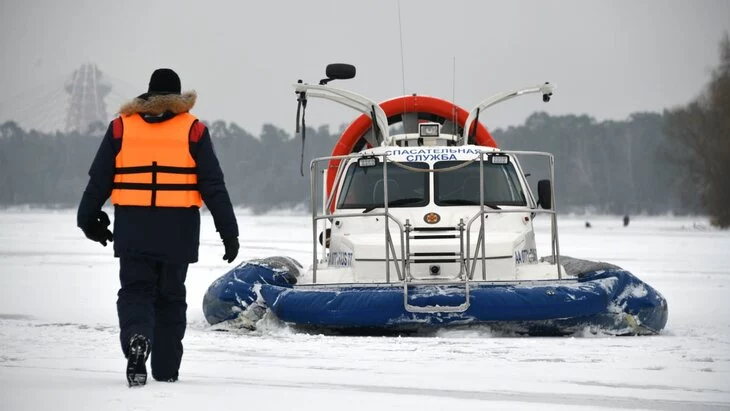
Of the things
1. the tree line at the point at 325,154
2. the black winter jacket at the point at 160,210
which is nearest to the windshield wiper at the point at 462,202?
the black winter jacket at the point at 160,210

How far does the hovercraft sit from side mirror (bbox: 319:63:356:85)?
7.3 inches

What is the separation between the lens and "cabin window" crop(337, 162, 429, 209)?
10078mm

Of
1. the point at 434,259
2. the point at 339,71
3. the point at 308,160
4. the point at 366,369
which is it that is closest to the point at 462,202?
the point at 434,259

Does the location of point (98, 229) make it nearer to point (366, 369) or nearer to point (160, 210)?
point (160, 210)

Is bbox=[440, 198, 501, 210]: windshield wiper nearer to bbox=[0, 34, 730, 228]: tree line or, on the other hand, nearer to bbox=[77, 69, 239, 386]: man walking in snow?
bbox=[77, 69, 239, 386]: man walking in snow

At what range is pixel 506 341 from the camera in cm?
802

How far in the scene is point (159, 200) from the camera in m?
5.87

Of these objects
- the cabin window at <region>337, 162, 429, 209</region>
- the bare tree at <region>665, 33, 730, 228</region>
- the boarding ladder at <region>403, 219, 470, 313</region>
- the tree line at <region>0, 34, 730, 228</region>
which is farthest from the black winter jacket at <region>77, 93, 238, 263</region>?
the tree line at <region>0, 34, 730, 228</region>

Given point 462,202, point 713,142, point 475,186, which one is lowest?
point 462,202

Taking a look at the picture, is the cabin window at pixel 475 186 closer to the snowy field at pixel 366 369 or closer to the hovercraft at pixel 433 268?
the hovercraft at pixel 433 268

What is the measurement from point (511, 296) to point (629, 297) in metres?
1.00

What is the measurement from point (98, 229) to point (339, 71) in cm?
601

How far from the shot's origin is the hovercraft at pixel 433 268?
847 centimetres

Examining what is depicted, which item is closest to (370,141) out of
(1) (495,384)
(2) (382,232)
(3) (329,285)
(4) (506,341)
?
(2) (382,232)
